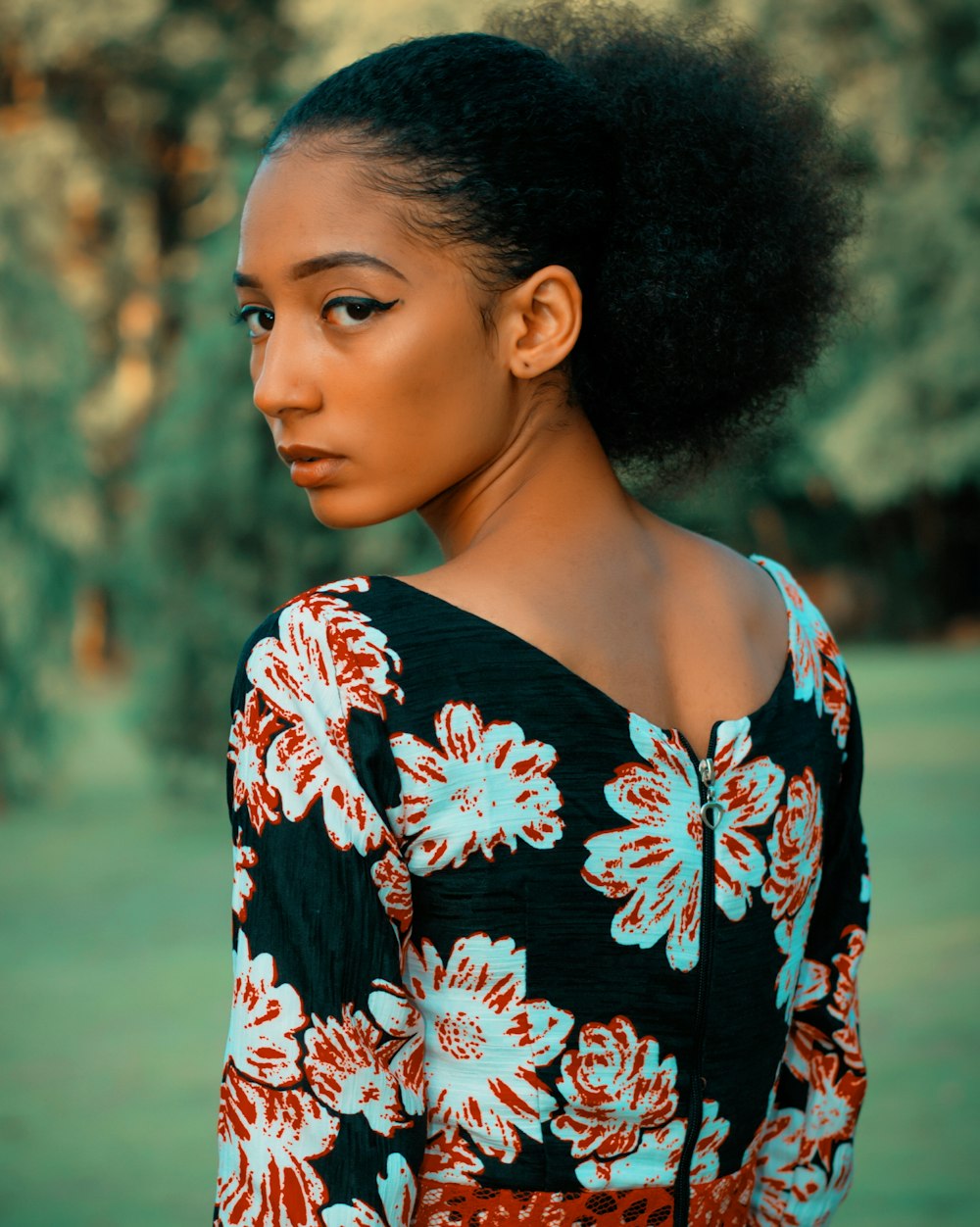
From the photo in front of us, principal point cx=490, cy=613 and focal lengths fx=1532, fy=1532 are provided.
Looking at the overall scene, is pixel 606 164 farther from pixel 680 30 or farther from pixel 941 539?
pixel 941 539

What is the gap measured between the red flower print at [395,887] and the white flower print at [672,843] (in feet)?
0.38

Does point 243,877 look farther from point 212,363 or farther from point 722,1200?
point 212,363

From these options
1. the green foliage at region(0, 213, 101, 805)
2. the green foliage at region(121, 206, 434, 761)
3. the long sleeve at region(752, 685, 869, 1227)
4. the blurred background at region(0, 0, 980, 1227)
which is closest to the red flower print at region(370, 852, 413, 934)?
the long sleeve at region(752, 685, 869, 1227)

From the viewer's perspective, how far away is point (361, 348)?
101 cm

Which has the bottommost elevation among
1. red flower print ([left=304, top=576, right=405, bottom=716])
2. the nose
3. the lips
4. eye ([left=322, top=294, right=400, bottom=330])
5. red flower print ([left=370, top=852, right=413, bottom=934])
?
red flower print ([left=370, top=852, right=413, bottom=934])

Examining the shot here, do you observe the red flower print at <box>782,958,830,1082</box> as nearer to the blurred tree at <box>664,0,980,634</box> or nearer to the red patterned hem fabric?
the red patterned hem fabric

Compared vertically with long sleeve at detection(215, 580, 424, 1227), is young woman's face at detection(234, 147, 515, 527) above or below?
above

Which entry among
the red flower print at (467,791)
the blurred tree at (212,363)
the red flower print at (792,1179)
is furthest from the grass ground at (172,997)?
the red flower print at (467,791)

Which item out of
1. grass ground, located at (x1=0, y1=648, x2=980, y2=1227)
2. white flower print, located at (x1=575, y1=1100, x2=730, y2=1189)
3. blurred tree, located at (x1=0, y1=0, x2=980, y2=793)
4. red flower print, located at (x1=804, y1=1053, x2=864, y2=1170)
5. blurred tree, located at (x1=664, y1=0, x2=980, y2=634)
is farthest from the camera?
blurred tree, located at (x1=664, y1=0, x2=980, y2=634)

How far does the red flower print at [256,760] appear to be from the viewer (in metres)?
0.92

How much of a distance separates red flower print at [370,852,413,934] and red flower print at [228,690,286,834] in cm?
7

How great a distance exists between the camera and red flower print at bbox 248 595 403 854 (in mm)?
906

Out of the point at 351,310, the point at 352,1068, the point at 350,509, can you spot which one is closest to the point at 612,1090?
the point at 352,1068

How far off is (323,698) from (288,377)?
243 millimetres
